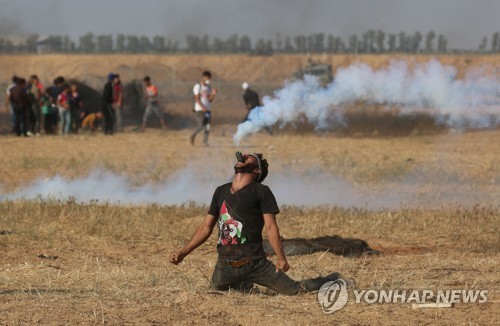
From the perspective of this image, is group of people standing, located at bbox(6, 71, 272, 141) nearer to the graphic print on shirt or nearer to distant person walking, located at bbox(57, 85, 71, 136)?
distant person walking, located at bbox(57, 85, 71, 136)

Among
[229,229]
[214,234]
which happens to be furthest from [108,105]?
[229,229]

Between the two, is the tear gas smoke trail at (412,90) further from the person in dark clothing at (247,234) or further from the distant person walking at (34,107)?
the distant person walking at (34,107)

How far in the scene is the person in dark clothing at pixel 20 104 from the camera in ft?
86.6

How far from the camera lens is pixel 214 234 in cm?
1349

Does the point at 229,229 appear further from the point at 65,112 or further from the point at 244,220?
the point at 65,112

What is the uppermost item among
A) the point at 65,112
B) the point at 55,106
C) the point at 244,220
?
the point at 244,220

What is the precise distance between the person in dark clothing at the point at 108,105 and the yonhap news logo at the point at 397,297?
65.2 ft

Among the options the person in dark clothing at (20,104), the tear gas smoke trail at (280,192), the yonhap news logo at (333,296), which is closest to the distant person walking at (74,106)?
the person in dark clothing at (20,104)

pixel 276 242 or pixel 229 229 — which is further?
pixel 229 229

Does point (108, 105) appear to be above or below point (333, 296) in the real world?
above

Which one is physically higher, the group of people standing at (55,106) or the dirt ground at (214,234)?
the group of people standing at (55,106)

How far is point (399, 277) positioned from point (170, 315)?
2.79 metres

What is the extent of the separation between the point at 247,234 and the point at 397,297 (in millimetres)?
1469

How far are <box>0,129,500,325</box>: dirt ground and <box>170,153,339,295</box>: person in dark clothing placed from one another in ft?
0.62
